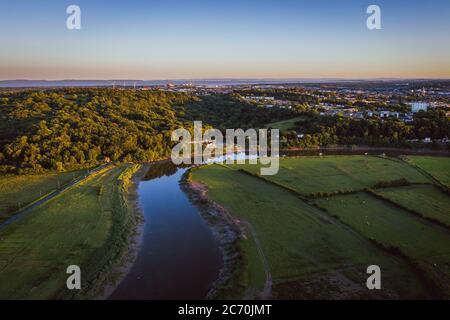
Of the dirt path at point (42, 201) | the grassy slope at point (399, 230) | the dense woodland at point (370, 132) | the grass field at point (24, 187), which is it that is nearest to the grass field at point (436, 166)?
the grassy slope at point (399, 230)

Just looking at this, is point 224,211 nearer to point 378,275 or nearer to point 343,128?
point 378,275

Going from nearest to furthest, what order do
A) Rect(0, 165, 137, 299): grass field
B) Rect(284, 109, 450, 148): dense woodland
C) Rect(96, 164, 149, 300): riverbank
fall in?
1. Rect(0, 165, 137, 299): grass field
2. Rect(96, 164, 149, 300): riverbank
3. Rect(284, 109, 450, 148): dense woodland

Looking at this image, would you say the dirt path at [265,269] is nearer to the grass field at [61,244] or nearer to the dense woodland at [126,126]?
the grass field at [61,244]

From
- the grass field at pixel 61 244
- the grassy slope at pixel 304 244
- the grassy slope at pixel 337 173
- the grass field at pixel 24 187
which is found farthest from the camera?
the grassy slope at pixel 337 173

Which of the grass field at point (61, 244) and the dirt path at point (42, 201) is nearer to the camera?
the grass field at point (61, 244)

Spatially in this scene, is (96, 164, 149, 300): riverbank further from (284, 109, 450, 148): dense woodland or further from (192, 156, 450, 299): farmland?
(284, 109, 450, 148): dense woodland

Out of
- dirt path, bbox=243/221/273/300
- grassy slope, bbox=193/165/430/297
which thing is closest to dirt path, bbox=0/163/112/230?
grassy slope, bbox=193/165/430/297

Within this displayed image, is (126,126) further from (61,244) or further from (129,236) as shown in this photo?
(61,244)
